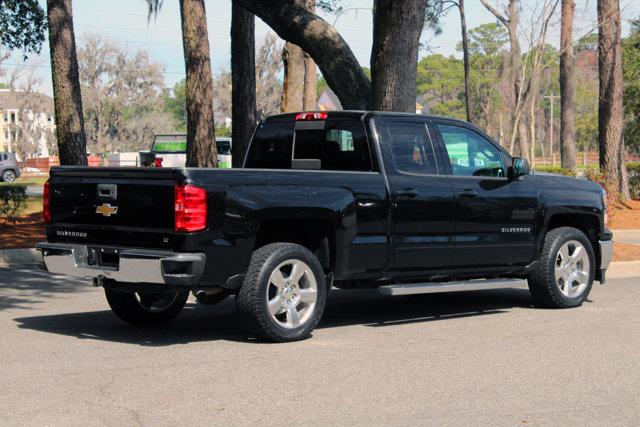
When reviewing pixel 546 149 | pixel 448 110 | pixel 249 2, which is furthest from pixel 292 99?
pixel 546 149

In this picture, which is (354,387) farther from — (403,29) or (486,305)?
(403,29)

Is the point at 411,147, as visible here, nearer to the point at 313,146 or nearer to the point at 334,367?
the point at 313,146

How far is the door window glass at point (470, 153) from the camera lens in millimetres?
10219

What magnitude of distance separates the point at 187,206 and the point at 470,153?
3.51m

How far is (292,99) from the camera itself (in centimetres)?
Answer: 2492

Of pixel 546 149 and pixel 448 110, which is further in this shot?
pixel 546 149

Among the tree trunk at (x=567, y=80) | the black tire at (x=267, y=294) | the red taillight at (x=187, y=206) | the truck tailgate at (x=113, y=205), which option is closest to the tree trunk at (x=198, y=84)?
the tree trunk at (x=567, y=80)

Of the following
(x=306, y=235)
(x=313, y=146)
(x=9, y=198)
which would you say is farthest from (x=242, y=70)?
(x=306, y=235)

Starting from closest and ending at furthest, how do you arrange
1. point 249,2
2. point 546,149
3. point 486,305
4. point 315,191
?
point 315,191, point 486,305, point 249,2, point 546,149

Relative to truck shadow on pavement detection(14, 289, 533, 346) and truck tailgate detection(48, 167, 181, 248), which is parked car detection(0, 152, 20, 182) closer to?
truck shadow on pavement detection(14, 289, 533, 346)

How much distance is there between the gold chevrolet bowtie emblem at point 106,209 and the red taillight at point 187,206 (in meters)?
0.75

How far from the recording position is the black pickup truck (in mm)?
8242

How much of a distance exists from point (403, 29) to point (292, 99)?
1088 cm

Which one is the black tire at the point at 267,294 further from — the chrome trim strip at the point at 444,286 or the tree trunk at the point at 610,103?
the tree trunk at the point at 610,103
